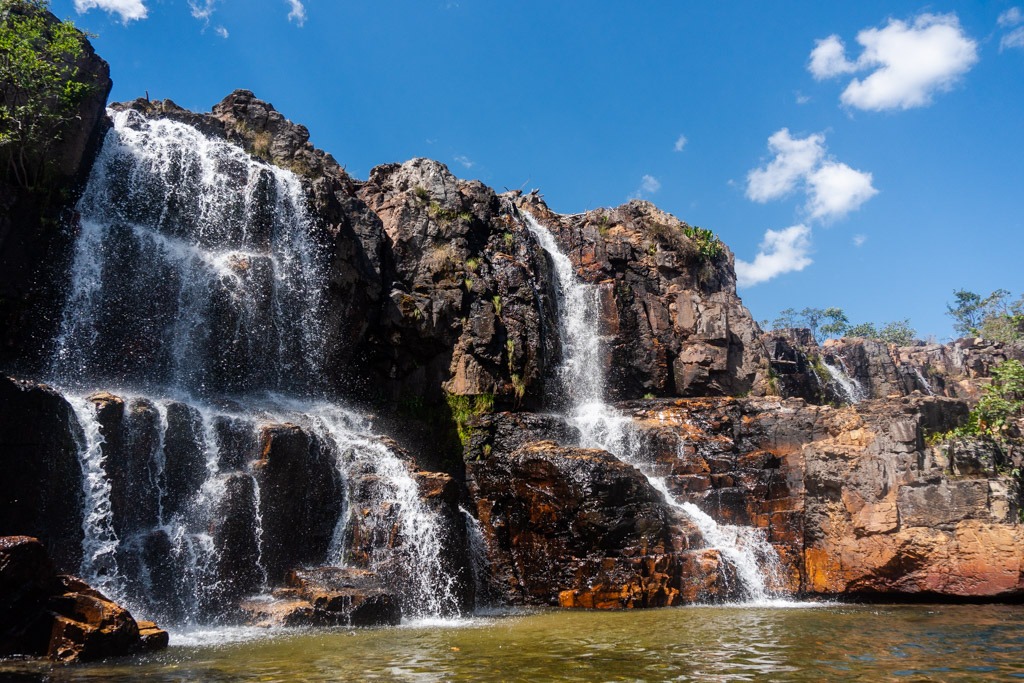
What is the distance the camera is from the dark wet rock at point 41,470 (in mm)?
11961

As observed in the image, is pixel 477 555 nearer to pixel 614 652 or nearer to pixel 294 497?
pixel 294 497

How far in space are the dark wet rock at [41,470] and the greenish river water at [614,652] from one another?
3158mm

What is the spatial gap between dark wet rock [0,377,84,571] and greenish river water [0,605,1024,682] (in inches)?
124

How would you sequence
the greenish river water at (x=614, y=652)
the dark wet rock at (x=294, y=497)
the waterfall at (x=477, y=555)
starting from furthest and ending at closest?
→ the waterfall at (x=477, y=555), the dark wet rock at (x=294, y=497), the greenish river water at (x=614, y=652)

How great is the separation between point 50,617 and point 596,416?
16906 mm

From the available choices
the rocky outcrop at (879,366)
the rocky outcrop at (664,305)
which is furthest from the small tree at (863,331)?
the rocky outcrop at (664,305)

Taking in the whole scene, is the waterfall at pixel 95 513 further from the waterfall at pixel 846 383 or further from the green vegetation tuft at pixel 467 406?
the waterfall at pixel 846 383

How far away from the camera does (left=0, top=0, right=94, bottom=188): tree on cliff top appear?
1808 cm

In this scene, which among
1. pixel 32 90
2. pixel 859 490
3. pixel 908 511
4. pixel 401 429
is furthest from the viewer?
pixel 401 429

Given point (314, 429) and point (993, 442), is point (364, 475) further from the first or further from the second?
point (993, 442)

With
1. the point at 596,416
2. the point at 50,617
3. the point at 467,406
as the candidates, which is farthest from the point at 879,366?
the point at 50,617

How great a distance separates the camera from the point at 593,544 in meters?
16.6

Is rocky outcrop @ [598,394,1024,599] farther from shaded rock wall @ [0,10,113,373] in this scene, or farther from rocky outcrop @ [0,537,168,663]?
shaded rock wall @ [0,10,113,373]

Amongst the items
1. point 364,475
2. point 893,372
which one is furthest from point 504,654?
point 893,372
